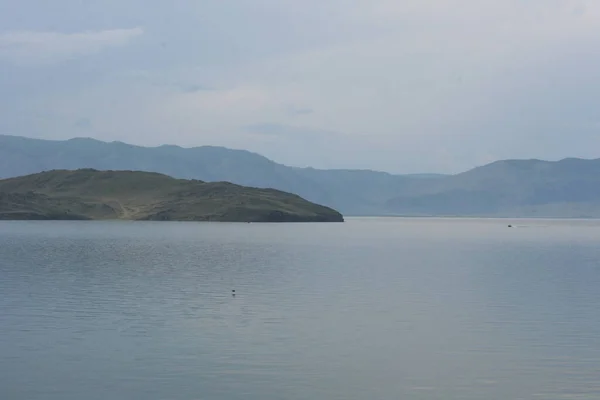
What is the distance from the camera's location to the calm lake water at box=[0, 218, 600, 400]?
39125 mm

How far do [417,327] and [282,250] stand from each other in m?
→ 91.4

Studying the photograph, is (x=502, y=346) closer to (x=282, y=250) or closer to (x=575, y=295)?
(x=575, y=295)

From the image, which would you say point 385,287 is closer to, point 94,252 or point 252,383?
point 252,383

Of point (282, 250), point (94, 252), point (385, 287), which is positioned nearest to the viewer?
point (385, 287)

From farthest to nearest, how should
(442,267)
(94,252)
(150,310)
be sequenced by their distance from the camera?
(94,252) → (442,267) → (150,310)

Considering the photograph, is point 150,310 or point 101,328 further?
point 150,310

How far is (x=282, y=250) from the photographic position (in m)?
148

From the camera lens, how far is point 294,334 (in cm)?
5281

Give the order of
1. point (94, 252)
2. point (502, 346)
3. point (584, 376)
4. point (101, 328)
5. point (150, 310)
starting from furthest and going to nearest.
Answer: point (94, 252), point (150, 310), point (101, 328), point (502, 346), point (584, 376)

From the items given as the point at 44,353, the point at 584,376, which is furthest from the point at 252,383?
the point at 584,376

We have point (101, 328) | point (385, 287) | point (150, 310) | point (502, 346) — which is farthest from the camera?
point (385, 287)

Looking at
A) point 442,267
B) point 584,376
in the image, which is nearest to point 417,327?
point 584,376

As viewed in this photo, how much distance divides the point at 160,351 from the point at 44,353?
241 inches

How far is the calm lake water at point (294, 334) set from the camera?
39125 millimetres
